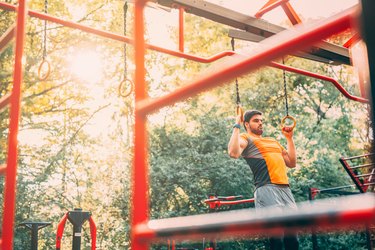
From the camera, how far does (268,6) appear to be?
3186mm

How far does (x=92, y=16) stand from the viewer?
10.4 m

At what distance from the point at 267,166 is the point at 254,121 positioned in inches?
17.1

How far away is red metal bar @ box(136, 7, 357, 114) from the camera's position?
0.53 metres

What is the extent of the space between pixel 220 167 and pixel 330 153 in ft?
13.9

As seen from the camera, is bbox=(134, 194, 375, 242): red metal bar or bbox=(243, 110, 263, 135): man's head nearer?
bbox=(134, 194, 375, 242): red metal bar

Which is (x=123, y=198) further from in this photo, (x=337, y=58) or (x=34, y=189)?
(x=337, y=58)

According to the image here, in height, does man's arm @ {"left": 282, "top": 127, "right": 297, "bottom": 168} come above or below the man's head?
below

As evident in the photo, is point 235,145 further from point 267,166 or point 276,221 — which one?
point 276,221

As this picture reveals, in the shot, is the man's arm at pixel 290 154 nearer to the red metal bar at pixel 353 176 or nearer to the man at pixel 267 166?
the man at pixel 267 166

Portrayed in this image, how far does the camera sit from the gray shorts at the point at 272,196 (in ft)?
11.6

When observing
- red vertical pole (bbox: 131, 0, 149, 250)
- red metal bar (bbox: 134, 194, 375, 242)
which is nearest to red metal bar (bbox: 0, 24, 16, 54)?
red vertical pole (bbox: 131, 0, 149, 250)

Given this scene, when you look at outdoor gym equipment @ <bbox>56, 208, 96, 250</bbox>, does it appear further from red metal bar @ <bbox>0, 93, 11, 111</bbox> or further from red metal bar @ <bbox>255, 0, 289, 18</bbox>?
red metal bar @ <bbox>0, 93, 11, 111</bbox>

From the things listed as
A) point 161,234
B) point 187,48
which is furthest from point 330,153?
point 161,234

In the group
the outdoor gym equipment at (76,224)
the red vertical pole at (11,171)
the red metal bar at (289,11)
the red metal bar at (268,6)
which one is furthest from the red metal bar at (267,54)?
the outdoor gym equipment at (76,224)
